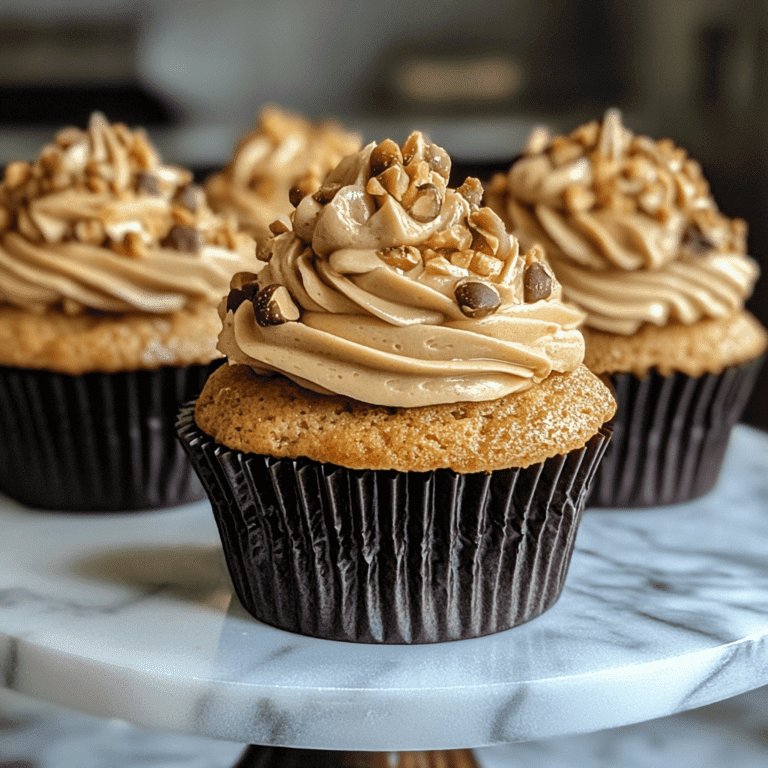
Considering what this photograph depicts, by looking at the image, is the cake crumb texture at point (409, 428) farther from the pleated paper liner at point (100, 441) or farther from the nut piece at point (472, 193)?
the pleated paper liner at point (100, 441)

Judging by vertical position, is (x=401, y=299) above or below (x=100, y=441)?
above

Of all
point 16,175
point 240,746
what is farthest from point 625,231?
point 240,746

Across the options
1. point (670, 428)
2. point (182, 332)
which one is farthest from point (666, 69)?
point (182, 332)

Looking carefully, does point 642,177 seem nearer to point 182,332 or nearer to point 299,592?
point 182,332

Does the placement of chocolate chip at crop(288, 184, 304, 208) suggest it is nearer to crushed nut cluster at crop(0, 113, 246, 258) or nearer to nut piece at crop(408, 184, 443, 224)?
nut piece at crop(408, 184, 443, 224)

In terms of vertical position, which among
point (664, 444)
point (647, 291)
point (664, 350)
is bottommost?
point (664, 444)

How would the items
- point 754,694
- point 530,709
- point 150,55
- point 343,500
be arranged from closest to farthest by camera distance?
point 530,709 → point 343,500 → point 754,694 → point 150,55

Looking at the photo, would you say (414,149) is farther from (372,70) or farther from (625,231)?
(372,70)
